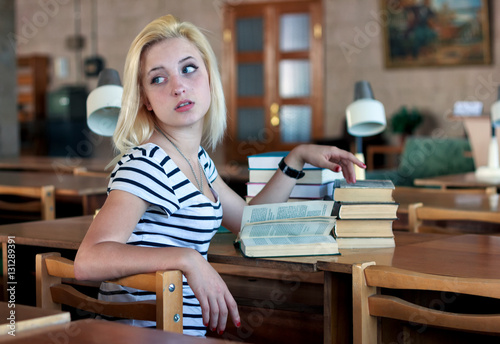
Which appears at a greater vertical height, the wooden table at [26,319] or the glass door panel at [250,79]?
the glass door panel at [250,79]

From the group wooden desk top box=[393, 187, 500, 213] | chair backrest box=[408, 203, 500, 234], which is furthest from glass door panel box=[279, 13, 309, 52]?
chair backrest box=[408, 203, 500, 234]

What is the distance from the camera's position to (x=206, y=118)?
6.32 ft

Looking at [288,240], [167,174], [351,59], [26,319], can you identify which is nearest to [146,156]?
[167,174]

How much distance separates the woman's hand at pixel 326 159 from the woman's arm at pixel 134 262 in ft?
1.95

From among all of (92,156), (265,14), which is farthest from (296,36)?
(92,156)

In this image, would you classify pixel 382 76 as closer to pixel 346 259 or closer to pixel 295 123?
pixel 295 123

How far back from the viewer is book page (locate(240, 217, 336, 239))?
169 centimetres

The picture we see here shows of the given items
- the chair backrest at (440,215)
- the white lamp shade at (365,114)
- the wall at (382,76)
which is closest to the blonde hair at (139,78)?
the white lamp shade at (365,114)

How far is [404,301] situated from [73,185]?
8.37 feet

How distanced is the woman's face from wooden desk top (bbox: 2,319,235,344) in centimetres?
77

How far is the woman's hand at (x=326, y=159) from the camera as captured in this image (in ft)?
6.28

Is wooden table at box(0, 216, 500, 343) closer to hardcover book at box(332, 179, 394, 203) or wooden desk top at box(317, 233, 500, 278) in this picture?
wooden desk top at box(317, 233, 500, 278)

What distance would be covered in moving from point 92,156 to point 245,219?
1046 cm

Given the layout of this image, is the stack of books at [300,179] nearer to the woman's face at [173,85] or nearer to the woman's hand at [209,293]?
the woman's face at [173,85]
